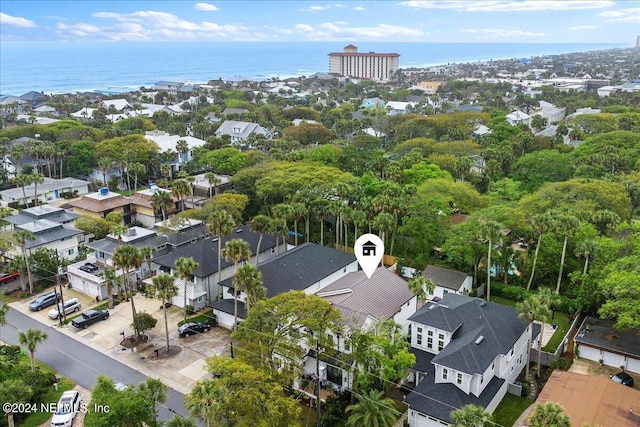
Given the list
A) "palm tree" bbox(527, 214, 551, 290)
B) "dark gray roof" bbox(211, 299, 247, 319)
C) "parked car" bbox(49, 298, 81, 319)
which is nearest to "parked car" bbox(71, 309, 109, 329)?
"parked car" bbox(49, 298, 81, 319)

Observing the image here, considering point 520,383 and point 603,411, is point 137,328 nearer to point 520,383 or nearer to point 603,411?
point 520,383

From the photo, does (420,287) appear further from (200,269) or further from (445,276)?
(200,269)

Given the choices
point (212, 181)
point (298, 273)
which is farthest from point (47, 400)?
point (212, 181)

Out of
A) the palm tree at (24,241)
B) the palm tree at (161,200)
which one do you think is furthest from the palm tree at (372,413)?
the palm tree at (161,200)

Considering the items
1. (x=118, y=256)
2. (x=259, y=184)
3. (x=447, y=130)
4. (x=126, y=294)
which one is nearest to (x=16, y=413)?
(x=118, y=256)

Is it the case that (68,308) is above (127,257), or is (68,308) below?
below

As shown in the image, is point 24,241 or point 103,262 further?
point 103,262
